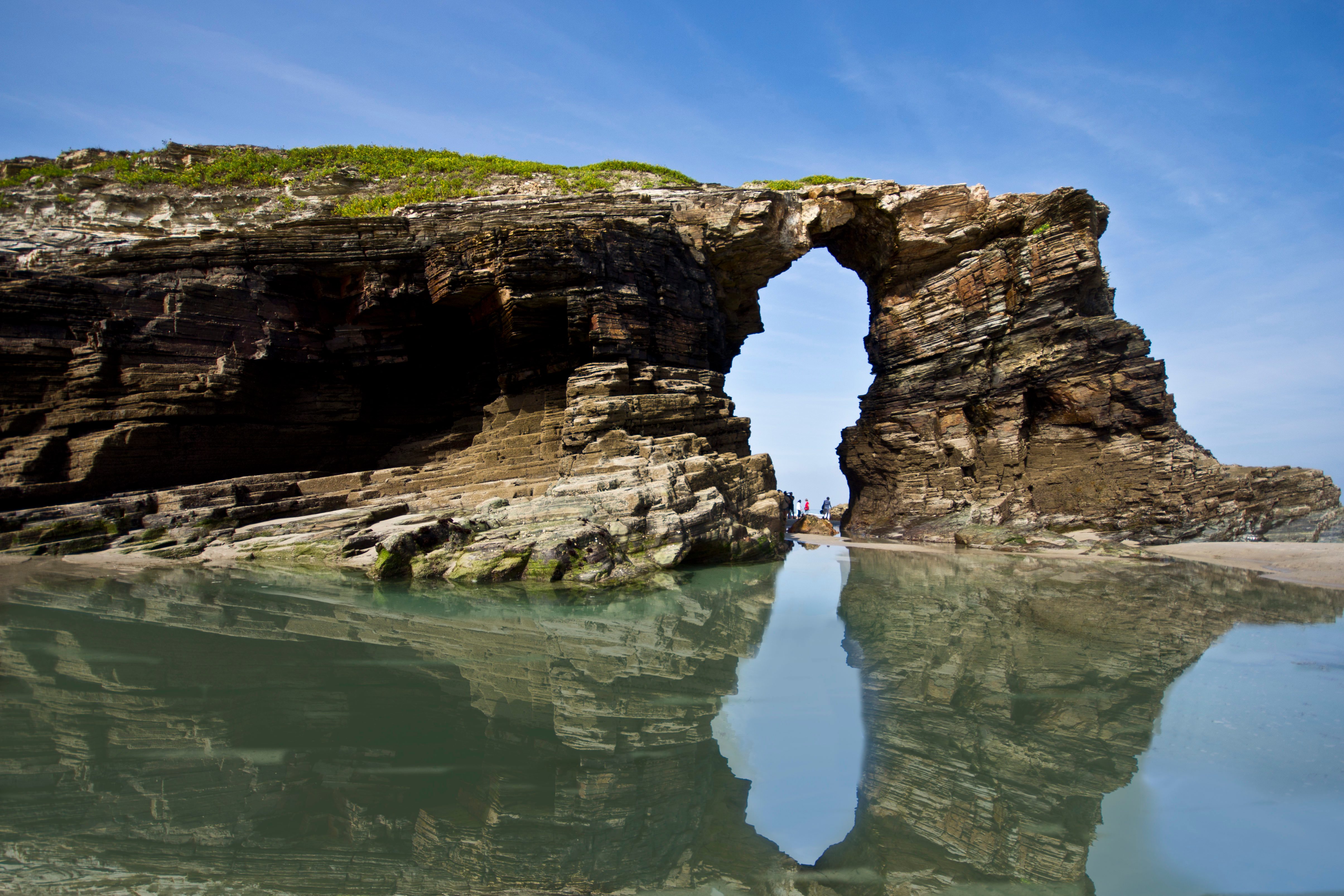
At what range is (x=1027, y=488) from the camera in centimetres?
2016

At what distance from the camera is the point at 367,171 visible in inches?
931

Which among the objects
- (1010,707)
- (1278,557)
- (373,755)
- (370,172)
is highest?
(370,172)

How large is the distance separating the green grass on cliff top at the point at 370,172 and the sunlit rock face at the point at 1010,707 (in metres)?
17.4

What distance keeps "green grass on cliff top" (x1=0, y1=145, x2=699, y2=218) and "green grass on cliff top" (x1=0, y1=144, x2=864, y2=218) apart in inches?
1.3

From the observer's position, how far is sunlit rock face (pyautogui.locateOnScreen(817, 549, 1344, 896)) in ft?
10.3

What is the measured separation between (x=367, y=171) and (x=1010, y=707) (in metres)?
26.2

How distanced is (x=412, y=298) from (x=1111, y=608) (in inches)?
721

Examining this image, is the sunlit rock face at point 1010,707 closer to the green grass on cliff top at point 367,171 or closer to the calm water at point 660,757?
the calm water at point 660,757

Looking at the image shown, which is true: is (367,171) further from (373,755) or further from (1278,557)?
(1278,557)

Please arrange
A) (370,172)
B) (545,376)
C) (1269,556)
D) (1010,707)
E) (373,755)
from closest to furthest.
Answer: (373,755) < (1010,707) < (1269,556) < (545,376) < (370,172)

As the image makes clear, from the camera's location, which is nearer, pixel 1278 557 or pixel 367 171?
pixel 1278 557

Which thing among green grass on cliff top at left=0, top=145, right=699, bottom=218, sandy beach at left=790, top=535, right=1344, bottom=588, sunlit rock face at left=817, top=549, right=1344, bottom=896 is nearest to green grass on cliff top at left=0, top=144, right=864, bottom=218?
green grass on cliff top at left=0, top=145, right=699, bottom=218

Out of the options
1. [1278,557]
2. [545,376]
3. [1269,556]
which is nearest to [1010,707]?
[1278,557]

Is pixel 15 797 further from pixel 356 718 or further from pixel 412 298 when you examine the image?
pixel 412 298
